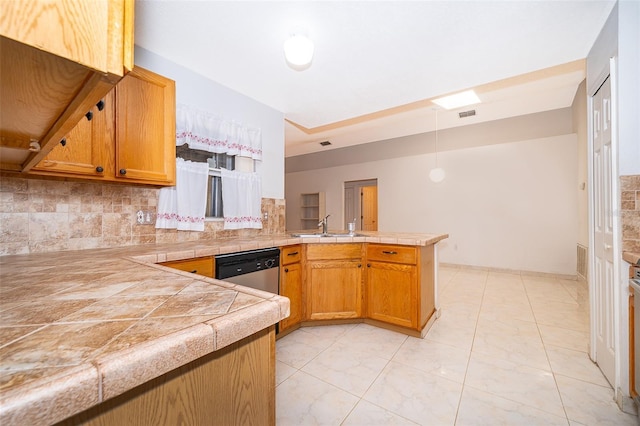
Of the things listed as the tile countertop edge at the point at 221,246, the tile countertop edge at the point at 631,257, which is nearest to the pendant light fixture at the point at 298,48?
the tile countertop edge at the point at 221,246

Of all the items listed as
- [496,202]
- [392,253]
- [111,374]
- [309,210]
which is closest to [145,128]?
[111,374]

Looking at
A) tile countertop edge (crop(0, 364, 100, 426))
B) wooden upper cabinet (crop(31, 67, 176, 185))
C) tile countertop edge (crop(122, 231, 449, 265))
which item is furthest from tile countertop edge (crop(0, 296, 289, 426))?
wooden upper cabinet (crop(31, 67, 176, 185))

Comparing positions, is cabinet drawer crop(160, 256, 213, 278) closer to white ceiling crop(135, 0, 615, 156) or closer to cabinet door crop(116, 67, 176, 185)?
cabinet door crop(116, 67, 176, 185)

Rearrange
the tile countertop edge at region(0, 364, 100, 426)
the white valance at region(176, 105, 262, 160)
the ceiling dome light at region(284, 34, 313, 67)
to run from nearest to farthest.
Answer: the tile countertop edge at region(0, 364, 100, 426) → the ceiling dome light at region(284, 34, 313, 67) → the white valance at region(176, 105, 262, 160)

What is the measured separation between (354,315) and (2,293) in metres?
2.38

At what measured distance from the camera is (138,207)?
2064 mm

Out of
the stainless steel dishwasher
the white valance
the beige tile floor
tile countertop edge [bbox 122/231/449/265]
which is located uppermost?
the white valance

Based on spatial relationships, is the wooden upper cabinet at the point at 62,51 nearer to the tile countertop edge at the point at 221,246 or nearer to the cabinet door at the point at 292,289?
the tile countertop edge at the point at 221,246

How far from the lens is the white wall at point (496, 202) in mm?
4426

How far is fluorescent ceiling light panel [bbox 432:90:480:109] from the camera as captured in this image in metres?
3.69

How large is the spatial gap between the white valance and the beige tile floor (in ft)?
6.30

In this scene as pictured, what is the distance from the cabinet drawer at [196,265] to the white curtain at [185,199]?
26.0 inches

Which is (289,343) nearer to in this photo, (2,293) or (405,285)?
(405,285)

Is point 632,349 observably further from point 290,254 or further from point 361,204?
point 361,204
